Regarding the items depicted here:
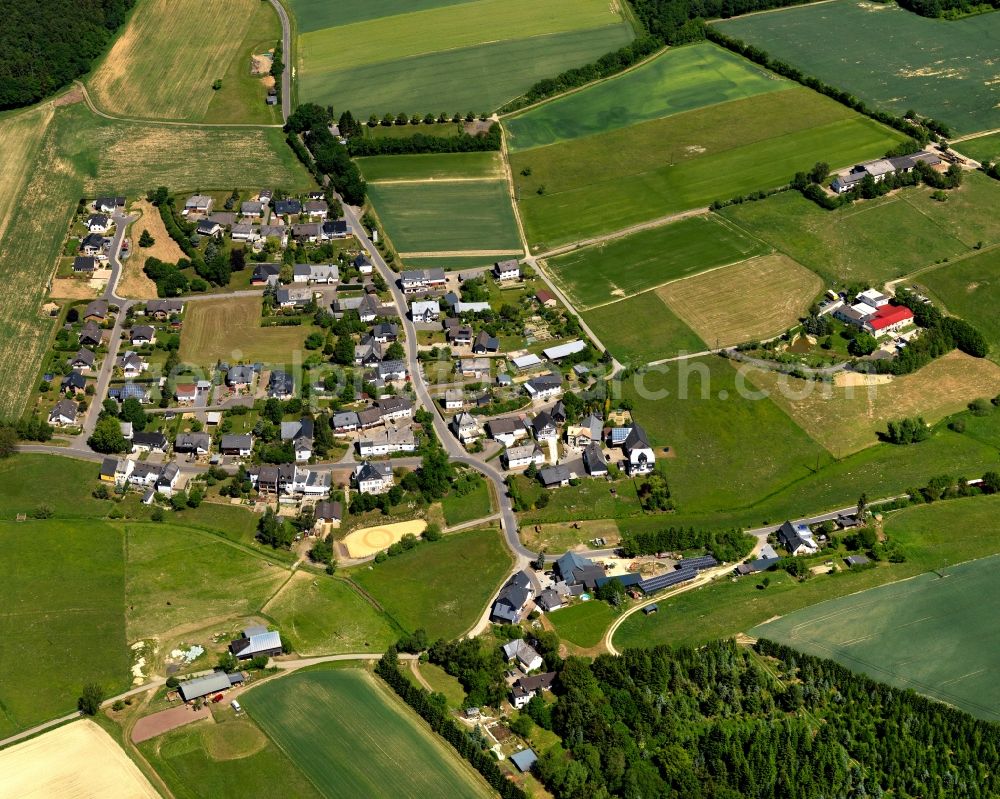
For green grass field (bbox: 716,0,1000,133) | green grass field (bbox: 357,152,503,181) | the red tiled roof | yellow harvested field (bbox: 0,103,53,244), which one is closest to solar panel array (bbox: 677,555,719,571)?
the red tiled roof

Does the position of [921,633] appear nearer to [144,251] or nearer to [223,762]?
[223,762]

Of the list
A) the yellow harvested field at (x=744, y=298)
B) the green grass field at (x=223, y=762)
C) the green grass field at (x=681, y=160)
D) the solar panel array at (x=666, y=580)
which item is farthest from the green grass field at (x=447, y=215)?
the green grass field at (x=223, y=762)

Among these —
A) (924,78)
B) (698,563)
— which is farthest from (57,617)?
(924,78)

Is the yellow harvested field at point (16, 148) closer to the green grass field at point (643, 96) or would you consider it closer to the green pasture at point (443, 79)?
the green pasture at point (443, 79)

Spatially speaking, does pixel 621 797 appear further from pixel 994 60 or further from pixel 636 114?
pixel 994 60

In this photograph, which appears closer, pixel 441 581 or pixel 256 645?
pixel 256 645

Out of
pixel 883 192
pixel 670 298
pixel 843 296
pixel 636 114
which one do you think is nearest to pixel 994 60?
pixel 883 192
